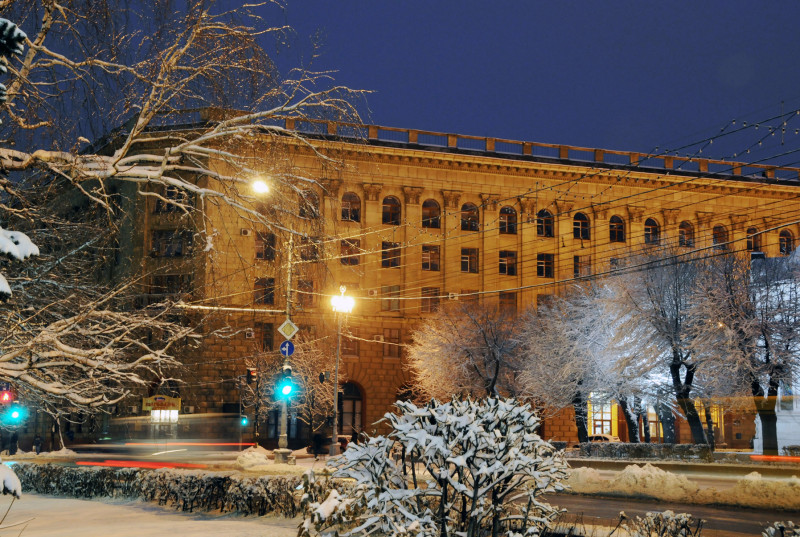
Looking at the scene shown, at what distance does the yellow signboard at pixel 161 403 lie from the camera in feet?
84.2

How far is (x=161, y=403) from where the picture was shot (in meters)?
26.6

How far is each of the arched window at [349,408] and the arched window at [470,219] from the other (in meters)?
14.3

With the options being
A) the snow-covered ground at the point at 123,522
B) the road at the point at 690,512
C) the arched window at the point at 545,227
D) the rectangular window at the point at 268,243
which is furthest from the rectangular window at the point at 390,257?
the rectangular window at the point at 268,243

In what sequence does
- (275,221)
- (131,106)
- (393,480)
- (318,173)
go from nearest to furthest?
(393,480) < (131,106) < (275,221) < (318,173)

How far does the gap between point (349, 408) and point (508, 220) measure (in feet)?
60.4

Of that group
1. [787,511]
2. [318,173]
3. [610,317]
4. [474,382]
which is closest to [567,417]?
[474,382]

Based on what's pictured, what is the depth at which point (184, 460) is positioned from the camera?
24891 millimetres

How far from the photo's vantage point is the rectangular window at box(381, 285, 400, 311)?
61125 millimetres

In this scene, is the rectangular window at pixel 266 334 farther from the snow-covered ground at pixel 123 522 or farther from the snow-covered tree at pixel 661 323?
the snow-covered ground at pixel 123 522

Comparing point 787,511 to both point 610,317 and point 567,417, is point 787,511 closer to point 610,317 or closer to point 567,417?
point 610,317

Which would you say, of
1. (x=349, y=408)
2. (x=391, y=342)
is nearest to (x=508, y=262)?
(x=391, y=342)

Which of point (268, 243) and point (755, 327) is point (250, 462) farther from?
point (755, 327)

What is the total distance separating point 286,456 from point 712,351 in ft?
74.1

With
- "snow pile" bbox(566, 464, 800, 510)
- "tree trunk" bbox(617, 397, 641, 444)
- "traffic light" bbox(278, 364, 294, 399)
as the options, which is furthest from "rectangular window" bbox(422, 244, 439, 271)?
"snow pile" bbox(566, 464, 800, 510)
